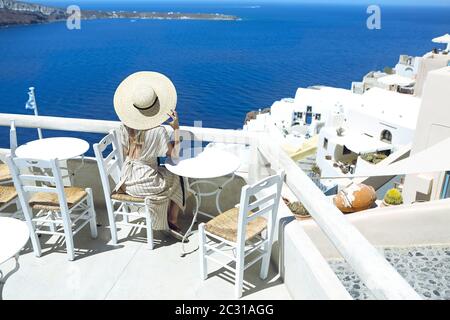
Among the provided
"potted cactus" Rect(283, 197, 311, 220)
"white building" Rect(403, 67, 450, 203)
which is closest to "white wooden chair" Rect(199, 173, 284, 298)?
"potted cactus" Rect(283, 197, 311, 220)

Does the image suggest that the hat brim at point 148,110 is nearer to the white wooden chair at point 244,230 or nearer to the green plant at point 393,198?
the white wooden chair at point 244,230

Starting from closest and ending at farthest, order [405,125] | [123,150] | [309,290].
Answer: [309,290] → [123,150] → [405,125]

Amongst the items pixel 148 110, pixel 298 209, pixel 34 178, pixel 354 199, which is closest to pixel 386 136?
pixel 354 199

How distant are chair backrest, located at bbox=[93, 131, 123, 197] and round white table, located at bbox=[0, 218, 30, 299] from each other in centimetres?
95

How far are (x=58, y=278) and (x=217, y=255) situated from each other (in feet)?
4.87

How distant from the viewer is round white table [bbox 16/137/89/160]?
149 inches

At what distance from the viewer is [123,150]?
382 centimetres

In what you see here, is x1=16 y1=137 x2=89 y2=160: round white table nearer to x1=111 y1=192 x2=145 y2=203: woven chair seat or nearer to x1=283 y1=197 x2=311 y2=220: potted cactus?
x1=111 y1=192 x2=145 y2=203: woven chair seat

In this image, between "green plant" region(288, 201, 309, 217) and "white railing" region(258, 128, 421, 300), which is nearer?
"white railing" region(258, 128, 421, 300)

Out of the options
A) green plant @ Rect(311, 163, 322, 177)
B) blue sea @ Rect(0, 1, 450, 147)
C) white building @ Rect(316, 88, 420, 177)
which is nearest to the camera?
white building @ Rect(316, 88, 420, 177)

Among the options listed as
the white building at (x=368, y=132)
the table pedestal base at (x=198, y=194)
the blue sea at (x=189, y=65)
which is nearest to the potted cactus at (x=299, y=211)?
the table pedestal base at (x=198, y=194)

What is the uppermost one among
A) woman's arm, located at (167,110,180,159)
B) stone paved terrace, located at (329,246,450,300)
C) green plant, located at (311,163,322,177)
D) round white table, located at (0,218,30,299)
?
woman's arm, located at (167,110,180,159)

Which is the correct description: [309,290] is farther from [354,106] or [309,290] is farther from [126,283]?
[354,106]
